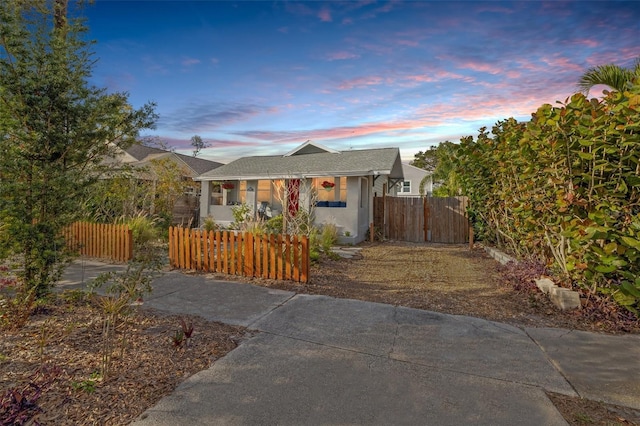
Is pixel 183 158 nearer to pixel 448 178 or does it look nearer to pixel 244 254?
pixel 448 178

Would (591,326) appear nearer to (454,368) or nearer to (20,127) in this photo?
(454,368)

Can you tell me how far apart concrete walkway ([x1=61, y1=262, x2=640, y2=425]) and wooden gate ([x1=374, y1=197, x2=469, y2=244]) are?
929cm

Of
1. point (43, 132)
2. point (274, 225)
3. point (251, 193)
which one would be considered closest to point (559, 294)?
point (43, 132)

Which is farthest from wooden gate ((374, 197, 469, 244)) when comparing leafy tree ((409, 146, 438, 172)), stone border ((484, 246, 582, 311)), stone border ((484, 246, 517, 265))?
leafy tree ((409, 146, 438, 172))

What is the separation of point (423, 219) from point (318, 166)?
5.09 meters

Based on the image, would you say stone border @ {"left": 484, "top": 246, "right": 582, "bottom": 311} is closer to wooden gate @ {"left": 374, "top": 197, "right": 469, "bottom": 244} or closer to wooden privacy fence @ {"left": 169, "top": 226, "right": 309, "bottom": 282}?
wooden privacy fence @ {"left": 169, "top": 226, "right": 309, "bottom": 282}

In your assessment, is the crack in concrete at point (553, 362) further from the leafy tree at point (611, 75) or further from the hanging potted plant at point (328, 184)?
the hanging potted plant at point (328, 184)

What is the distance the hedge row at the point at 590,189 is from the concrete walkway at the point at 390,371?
98cm

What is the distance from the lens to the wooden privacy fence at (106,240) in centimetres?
790

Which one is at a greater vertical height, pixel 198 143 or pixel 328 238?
pixel 198 143

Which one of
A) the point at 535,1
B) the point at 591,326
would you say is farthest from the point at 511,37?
the point at 591,326

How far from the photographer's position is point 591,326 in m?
4.00

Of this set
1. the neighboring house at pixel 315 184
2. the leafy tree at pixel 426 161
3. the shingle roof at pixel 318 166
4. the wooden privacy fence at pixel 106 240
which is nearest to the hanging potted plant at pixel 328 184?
the neighboring house at pixel 315 184

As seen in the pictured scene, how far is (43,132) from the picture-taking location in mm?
3783
